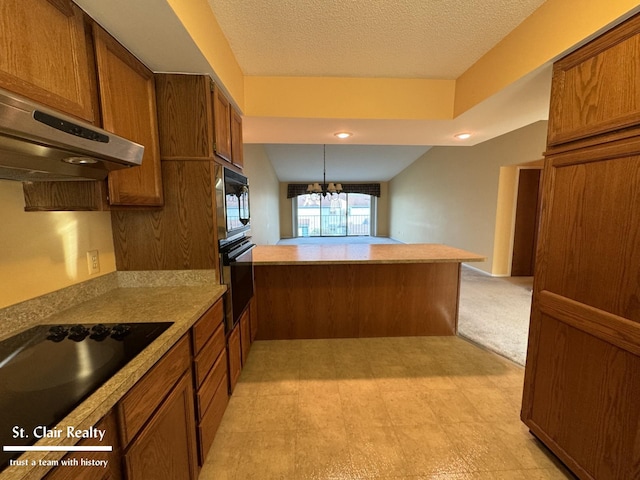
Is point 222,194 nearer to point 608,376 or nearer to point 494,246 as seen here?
point 608,376

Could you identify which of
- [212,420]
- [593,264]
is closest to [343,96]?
[593,264]

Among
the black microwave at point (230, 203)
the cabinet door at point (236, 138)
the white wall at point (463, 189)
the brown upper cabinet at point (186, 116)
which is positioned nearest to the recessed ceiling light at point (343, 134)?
the cabinet door at point (236, 138)

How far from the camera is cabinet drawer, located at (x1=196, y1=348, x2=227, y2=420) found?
1.34 m

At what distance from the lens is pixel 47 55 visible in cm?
92

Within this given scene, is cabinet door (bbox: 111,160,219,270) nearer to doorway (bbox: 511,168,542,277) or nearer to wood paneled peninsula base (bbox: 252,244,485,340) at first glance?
wood paneled peninsula base (bbox: 252,244,485,340)

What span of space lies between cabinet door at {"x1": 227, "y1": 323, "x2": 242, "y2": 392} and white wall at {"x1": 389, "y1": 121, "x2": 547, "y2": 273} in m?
4.95

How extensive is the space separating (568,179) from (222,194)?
1871mm

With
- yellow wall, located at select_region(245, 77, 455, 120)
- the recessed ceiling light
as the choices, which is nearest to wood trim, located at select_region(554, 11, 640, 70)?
yellow wall, located at select_region(245, 77, 455, 120)

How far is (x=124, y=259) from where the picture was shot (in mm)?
1663

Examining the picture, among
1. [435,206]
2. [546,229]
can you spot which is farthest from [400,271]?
[435,206]

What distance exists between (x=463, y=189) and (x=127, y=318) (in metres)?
6.55

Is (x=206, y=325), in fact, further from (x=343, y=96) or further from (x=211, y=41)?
(x=343, y=96)

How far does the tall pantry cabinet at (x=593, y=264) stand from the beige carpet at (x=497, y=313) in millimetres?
1234

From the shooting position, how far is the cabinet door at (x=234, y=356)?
184 centimetres
